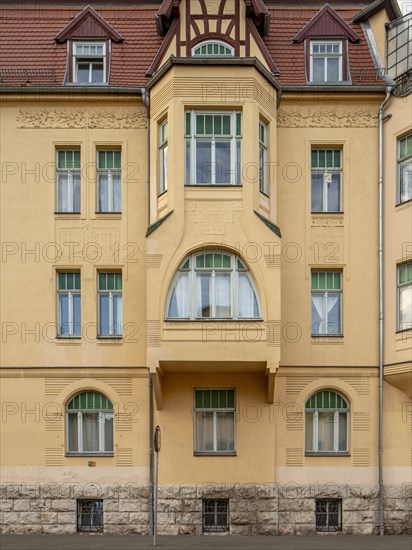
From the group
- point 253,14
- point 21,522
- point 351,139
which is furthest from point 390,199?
point 21,522

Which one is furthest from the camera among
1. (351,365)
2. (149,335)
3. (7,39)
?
(7,39)

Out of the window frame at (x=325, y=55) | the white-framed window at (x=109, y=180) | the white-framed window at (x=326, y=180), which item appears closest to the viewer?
the white-framed window at (x=109, y=180)

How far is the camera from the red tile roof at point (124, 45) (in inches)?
914

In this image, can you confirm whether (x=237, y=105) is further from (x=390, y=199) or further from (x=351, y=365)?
(x=351, y=365)

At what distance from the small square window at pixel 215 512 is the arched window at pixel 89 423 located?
2782 mm

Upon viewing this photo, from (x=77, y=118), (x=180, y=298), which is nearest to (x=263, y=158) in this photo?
(x=180, y=298)

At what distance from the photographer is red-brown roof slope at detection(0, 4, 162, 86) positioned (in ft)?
76.1

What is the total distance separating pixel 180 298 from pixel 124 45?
24.4ft

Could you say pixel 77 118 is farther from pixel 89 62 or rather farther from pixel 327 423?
pixel 327 423

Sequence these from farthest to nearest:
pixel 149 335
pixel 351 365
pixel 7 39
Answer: pixel 7 39
pixel 351 365
pixel 149 335

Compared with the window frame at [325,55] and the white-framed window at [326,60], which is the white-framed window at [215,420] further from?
the white-framed window at [326,60]

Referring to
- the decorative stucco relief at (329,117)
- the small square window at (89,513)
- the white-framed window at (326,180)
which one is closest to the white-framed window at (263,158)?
the decorative stucco relief at (329,117)

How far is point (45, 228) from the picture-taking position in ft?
73.9

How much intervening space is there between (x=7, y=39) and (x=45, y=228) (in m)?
5.57
